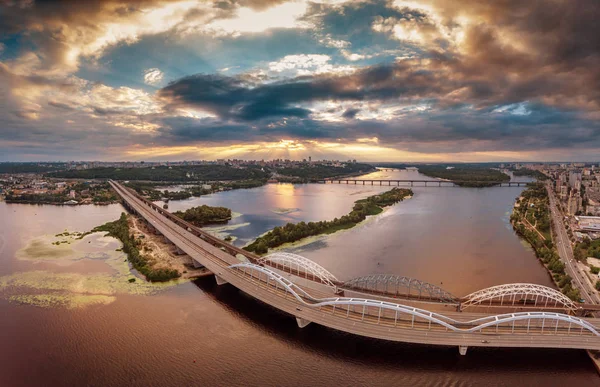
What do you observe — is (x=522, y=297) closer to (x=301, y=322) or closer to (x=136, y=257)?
(x=301, y=322)

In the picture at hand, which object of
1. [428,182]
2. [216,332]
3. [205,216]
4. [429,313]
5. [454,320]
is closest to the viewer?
[429,313]

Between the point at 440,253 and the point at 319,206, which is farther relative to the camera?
the point at 319,206

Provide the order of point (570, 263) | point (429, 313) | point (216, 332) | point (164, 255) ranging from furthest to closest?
1. point (164, 255)
2. point (570, 263)
3. point (216, 332)
4. point (429, 313)

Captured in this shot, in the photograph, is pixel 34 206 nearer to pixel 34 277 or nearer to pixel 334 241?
pixel 34 277

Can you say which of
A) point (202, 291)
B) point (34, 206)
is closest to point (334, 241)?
point (202, 291)

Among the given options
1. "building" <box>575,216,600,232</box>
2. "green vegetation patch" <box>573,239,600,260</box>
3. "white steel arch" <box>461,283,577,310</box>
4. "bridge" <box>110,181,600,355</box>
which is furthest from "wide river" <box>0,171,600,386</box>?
"building" <box>575,216,600,232</box>

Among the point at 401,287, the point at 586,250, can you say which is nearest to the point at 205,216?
the point at 401,287
